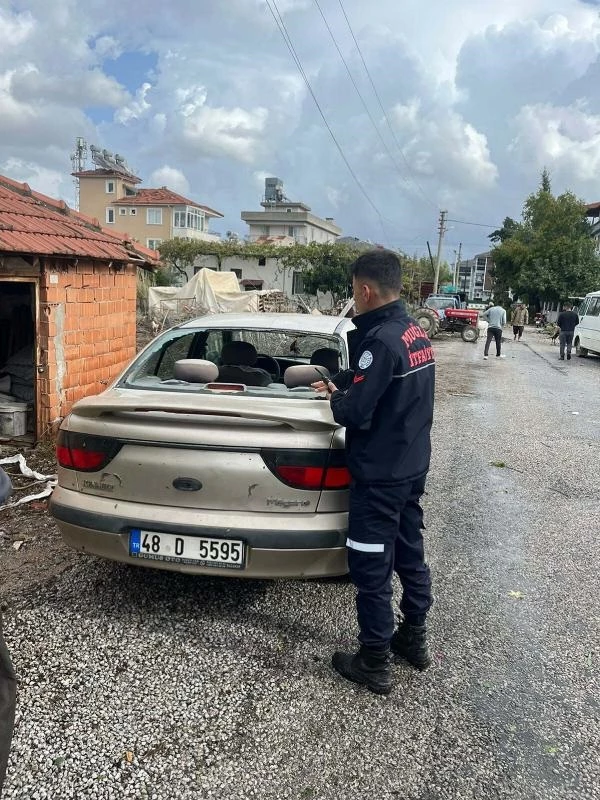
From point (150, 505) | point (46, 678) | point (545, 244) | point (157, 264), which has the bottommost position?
point (46, 678)

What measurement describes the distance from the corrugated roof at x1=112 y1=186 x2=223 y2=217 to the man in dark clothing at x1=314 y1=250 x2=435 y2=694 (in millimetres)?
56545

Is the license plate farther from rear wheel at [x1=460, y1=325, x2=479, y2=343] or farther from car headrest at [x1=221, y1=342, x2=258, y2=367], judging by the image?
rear wheel at [x1=460, y1=325, x2=479, y2=343]

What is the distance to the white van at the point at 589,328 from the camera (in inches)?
727

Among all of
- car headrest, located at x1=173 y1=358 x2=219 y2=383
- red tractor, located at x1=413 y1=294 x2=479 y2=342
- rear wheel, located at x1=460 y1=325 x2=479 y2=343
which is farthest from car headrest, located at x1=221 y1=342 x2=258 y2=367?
rear wheel, located at x1=460 y1=325 x2=479 y2=343

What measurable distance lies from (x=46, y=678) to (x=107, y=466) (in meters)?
0.95

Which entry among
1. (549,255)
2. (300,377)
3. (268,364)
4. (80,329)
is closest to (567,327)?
(80,329)

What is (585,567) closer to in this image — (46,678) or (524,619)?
(524,619)

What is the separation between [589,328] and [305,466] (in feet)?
60.9

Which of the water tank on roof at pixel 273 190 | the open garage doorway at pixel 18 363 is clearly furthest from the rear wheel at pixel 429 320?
the water tank on roof at pixel 273 190

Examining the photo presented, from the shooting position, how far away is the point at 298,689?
8.82ft

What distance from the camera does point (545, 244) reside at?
45281mm

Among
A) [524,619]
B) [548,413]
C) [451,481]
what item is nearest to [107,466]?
[524,619]

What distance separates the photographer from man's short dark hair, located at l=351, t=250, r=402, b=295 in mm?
2660

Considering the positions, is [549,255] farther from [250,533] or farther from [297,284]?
[250,533]
